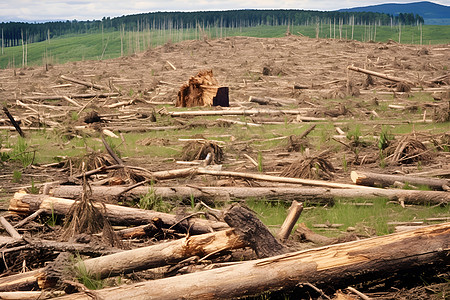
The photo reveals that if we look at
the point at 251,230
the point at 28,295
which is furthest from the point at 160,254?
the point at 28,295

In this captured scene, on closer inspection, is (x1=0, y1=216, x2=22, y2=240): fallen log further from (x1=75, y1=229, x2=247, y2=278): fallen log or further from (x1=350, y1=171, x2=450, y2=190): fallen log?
(x1=350, y1=171, x2=450, y2=190): fallen log

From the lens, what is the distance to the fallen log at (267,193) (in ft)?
23.9

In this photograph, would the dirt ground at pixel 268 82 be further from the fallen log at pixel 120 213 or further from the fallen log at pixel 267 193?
the fallen log at pixel 120 213

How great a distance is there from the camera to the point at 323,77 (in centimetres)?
2489

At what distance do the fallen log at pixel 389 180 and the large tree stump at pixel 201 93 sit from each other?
9.97 m

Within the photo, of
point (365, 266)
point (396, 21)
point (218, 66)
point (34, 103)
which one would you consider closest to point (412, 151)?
point (365, 266)

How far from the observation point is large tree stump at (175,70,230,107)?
57.1 ft

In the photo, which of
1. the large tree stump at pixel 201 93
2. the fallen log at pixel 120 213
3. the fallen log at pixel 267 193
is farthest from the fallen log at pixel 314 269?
the large tree stump at pixel 201 93

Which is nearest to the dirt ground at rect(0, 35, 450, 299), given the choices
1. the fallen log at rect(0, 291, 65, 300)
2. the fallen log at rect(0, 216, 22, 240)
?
the fallen log at rect(0, 216, 22, 240)

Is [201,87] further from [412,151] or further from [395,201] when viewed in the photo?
[395,201]

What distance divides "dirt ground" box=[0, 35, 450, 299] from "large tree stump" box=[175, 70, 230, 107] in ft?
2.21

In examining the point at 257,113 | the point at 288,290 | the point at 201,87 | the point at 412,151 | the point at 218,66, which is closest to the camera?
the point at 288,290

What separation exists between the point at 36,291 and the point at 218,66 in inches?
1044

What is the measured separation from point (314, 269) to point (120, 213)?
9.68 feet
